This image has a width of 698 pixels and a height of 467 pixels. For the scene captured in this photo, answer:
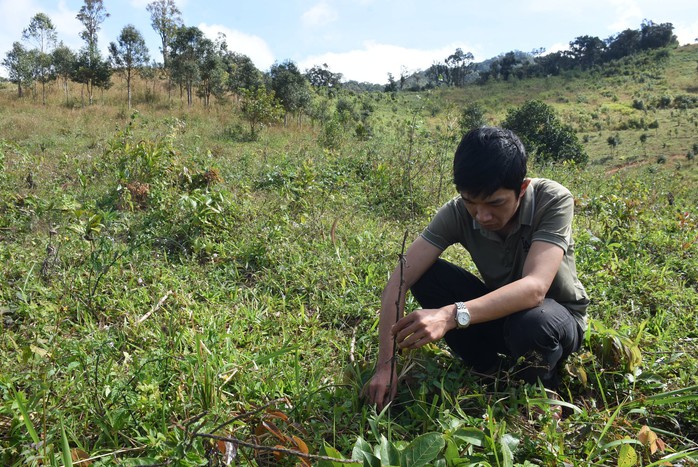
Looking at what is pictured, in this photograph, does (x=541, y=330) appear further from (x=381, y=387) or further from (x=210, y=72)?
(x=210, y=72)

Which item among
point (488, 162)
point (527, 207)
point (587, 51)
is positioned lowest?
point (527, 207)

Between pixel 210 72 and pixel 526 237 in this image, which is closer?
pixel 526 237

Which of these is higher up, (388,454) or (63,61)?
(63,61)

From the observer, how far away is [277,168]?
219 inches

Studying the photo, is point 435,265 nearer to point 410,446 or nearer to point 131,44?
point 410,446

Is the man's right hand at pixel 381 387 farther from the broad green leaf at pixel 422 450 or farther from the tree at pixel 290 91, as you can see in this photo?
the tree at pixel 290 91

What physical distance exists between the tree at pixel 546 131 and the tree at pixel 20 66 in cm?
1990

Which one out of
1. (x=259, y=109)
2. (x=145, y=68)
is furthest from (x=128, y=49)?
(x=259, y=109)

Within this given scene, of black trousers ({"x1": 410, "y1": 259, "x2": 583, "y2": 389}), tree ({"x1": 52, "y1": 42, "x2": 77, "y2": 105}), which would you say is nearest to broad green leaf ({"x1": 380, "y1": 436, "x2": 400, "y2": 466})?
black trousers ({"x1": 410, "y1": 259, "x2": 583, "y2": 389})

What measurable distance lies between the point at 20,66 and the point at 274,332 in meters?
21.3

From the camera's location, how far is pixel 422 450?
117 cm

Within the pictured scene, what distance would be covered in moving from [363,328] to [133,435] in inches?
48.3

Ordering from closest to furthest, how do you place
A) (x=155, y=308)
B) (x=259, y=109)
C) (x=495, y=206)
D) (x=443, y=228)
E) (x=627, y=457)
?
(x=627, y=457) → (x=495, y=206) → (x=443, y=228) → (x=155, y=308) → (x=259, y=109)

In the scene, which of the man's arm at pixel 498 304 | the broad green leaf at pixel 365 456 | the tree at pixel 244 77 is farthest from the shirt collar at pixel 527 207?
the tree at pixel 244 77
